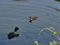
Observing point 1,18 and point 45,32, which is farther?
point 1,18

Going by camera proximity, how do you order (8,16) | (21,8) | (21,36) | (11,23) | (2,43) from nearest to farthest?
1. (2,43)
2. (21,36)
3. (11,23)
4. (8,16)
5. (21,8)

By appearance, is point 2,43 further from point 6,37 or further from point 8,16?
point 8,16

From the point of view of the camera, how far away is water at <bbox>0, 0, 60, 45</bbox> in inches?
504

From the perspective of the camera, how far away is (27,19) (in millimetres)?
15820

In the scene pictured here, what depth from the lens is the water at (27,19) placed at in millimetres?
12812

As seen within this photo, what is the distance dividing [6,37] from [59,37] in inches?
103

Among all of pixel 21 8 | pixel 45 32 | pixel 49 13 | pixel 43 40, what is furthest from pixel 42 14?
pixel 43 40

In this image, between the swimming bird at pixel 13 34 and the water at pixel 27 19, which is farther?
the swimming bird at pixel 13 34

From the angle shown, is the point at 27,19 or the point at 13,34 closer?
the point at 13,34

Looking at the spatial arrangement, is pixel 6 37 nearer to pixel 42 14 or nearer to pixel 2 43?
pixel 2 43

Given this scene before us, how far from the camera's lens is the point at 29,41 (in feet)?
40.8

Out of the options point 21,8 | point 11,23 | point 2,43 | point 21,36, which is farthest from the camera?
point 21,8

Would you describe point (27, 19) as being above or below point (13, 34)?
below

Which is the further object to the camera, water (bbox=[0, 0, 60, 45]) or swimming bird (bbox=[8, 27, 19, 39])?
swimming bird (bbox=[8, 27, 19, 39])
